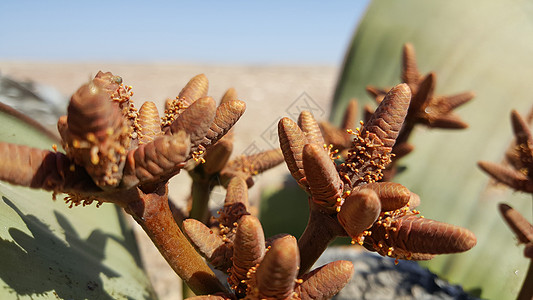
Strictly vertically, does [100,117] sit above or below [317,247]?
above

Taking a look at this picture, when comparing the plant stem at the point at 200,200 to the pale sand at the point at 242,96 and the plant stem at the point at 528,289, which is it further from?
the pale sand at the point at 242,96

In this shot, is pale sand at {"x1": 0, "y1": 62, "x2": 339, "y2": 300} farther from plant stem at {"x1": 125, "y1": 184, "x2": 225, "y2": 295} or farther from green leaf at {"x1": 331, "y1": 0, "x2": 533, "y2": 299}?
plant stem at {"x1": 125, "y1": 184, "x2": 225, "y2": 295}

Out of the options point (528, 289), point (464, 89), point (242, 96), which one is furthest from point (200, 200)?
point (242, 96)

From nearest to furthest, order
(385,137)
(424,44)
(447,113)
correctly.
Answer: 1. (385,137)
2. (447,113)
3. (424,44)

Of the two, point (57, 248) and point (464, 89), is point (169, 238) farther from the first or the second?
point (464, 89)

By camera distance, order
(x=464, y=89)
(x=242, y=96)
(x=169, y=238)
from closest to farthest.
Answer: (x=169, y=238) → (x=464, y=89) → (x=242, y=96)

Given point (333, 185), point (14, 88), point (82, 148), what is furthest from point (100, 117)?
point (14, 88)

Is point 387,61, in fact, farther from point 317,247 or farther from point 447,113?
point 317,247
